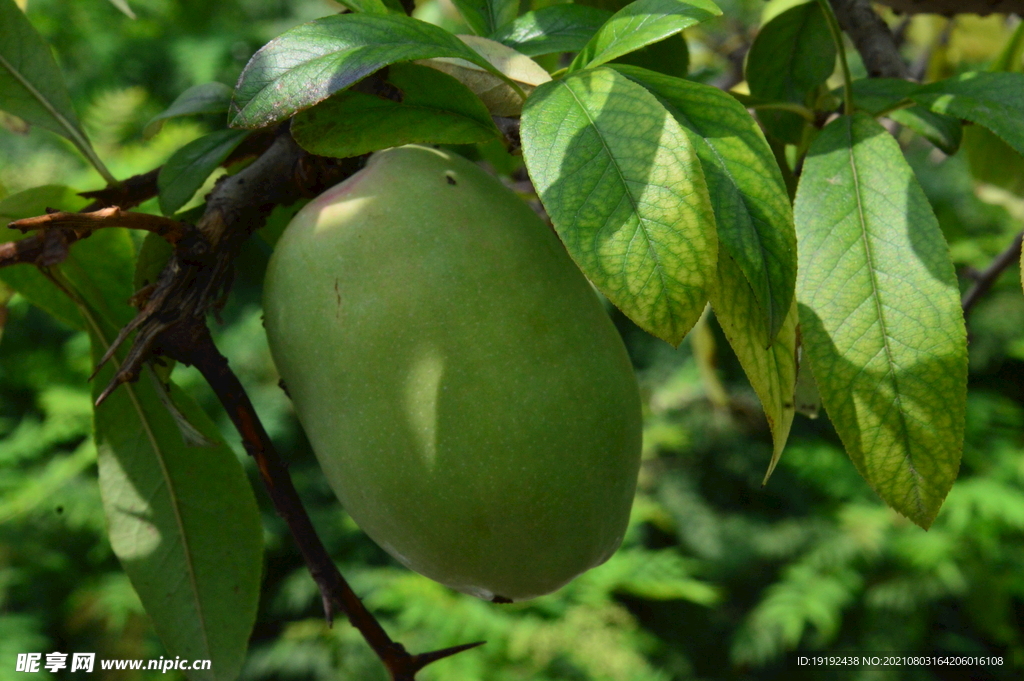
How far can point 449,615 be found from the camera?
1398 millimetres

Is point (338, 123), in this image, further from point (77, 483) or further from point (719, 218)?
point (77, 483)

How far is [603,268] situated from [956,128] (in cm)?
27

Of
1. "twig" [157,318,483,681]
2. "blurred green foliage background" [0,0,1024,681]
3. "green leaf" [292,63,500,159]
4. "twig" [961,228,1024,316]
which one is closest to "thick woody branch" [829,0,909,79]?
"twig" [961,228,1024,316]

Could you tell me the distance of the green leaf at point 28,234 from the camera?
1.54 feet

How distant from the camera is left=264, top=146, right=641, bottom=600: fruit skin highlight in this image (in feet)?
1.20

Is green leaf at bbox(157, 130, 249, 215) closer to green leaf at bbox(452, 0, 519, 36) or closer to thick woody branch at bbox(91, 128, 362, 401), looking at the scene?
thick woody branch at bbox(91, 128, 362, 401)

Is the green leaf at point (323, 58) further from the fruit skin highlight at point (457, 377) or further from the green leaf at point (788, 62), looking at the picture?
the green leaf at point (788, 62)

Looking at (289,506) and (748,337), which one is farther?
(289,506)

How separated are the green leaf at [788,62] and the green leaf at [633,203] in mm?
253

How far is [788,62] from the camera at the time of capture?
1.72ft

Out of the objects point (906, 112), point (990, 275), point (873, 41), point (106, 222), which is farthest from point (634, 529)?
Result: point (106, 222)

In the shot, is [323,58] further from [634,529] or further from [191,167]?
[634,529]

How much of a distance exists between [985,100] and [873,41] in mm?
226

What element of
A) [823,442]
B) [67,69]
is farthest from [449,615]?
[67,69]
